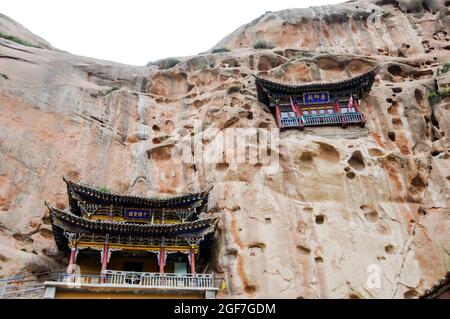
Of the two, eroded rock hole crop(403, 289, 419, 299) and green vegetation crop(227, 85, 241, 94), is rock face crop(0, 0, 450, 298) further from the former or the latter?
green vegetation crop(227, 85, 241, 94)

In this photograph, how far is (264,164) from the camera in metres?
18.5

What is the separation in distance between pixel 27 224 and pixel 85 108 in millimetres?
7635

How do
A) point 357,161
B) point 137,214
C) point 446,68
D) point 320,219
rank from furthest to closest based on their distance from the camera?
point 446,68 < point 357,161 < point 137,214 < point 320,219

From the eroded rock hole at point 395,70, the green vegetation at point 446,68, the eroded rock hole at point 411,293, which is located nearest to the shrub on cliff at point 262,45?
the eroded rock hole at point 395,70

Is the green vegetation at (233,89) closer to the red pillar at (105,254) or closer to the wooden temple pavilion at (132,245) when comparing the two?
the wooden temple pavilion at (132,245)

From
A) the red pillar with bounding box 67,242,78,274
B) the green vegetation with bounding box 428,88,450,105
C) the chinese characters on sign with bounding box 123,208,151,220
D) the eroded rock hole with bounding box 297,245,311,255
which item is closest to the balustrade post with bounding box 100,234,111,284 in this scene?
the red pillar with bounding box 67,242,78,274

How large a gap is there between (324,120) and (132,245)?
10936 mm

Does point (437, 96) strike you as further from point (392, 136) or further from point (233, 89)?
point (233, 89)

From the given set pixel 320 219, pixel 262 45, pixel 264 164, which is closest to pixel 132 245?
pixel 264 164

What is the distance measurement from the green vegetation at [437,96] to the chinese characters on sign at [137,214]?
48.0ft

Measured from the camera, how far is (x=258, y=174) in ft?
59.4

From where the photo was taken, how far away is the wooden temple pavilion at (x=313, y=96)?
21.6 meters
